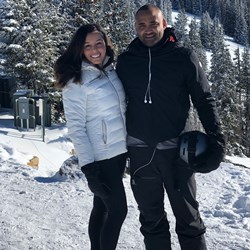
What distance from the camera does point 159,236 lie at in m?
3.53

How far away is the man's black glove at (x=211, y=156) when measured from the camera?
3174 mm

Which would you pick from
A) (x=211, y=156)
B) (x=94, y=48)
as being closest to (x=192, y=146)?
(x=211, y=156)

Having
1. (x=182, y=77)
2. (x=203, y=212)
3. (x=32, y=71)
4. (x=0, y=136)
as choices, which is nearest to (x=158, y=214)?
(x=182, y=77)

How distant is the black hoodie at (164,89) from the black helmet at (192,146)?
0.09 metres

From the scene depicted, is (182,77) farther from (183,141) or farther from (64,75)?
(64,75)

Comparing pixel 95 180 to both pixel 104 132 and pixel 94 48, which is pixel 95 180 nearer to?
pixel 104 132

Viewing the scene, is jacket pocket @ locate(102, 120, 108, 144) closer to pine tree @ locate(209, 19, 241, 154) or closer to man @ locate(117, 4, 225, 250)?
man @ locate(117, 4, 225, 250)

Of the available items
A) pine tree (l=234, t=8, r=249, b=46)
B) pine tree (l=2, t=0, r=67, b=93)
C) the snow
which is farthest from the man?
pine tree (l=234, t=8, r=249, b=46)

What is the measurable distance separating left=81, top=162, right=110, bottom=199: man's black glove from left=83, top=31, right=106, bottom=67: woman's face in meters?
0.83

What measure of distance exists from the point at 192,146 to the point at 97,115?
789mm

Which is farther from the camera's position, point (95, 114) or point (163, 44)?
point (95, 114)

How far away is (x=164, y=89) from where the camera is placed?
3.27 m

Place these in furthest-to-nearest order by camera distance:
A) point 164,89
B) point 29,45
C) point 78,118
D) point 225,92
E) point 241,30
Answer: point 241,30 → point 225,92 → point 29,45 → point 78,118 → point 164,89

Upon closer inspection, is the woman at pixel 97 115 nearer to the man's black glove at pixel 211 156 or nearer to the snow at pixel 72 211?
the man's black glove at pixel 211 156
